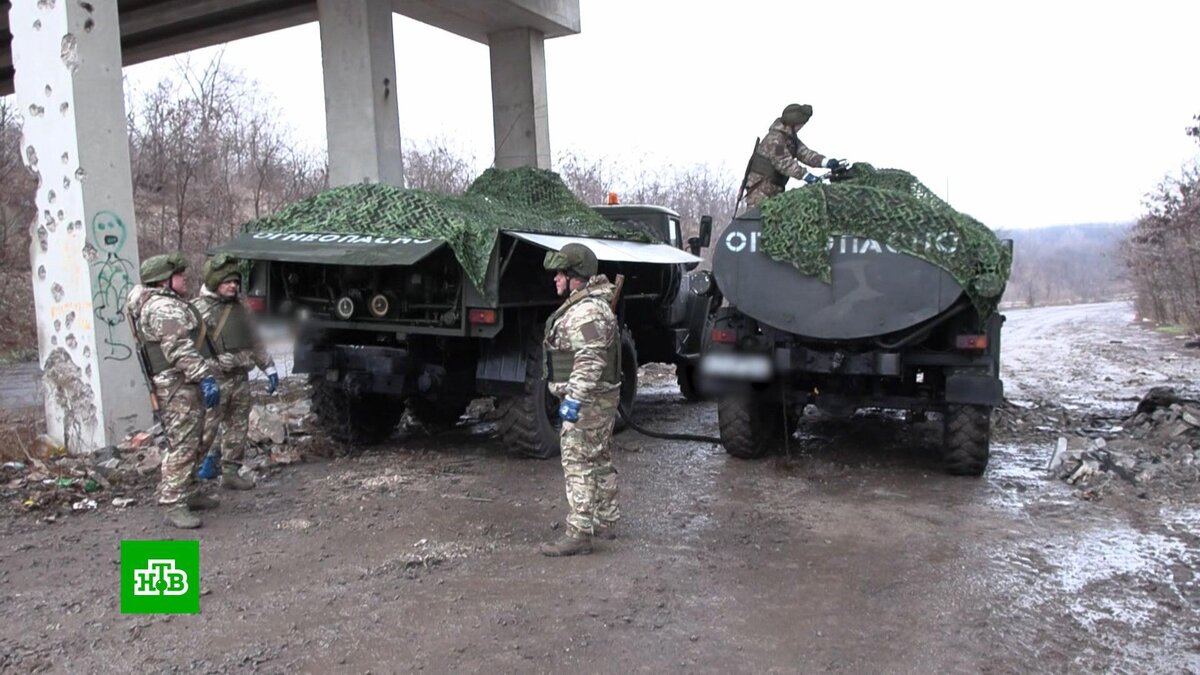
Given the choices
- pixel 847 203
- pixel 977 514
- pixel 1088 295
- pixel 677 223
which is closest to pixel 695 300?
pixel 677 223

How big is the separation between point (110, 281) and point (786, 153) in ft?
17.7

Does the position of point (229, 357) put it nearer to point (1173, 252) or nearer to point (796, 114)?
point (796, 114)

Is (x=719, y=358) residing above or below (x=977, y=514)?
above

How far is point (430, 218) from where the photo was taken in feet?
19.8

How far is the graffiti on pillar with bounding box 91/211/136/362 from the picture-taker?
6.68m

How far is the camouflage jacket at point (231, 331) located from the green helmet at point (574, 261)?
231 cm

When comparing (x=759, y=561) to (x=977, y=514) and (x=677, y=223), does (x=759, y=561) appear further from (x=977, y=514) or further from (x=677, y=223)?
(x=677, y=223)

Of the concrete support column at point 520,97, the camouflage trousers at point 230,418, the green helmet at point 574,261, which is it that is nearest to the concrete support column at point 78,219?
the camouflage trousers at point 230,418

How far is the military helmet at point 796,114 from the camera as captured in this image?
7.49 m

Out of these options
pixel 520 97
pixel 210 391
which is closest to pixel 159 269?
pixel 210 391

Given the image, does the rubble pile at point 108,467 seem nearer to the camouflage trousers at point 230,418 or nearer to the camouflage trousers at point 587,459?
the camouflage trousers at point 230,418

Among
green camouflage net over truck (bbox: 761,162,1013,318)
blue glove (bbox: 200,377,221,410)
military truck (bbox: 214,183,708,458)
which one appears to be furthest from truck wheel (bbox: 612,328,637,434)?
blue glove (bbox: 200,377,221,410)

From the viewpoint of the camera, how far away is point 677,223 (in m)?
9.65

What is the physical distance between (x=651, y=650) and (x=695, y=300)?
6.17 metres
